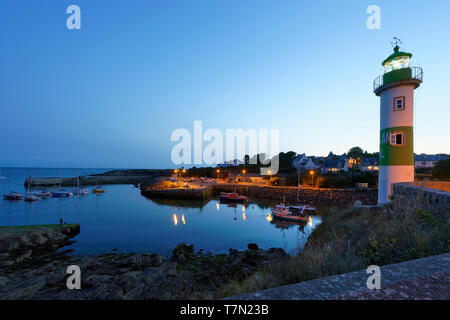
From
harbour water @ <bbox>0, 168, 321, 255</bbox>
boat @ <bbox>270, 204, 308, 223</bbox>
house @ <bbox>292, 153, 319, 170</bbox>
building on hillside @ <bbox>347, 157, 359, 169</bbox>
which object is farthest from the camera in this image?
building on hillside @ <bbox>347, 157, 359, 169</bbox>

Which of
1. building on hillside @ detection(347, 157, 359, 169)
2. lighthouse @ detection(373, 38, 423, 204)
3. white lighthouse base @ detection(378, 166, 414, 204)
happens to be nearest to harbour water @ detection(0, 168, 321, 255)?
white lighthouse base @ detection(378, 166, 414, 204)

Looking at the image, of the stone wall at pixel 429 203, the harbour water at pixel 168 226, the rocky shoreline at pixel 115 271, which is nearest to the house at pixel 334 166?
the harbour water at pixel 168 226

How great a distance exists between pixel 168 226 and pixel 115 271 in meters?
12.4

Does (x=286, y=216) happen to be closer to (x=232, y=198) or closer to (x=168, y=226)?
(x=168, y=226)

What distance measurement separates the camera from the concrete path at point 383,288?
170 centimetres

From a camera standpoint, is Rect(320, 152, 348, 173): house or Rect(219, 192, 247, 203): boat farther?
Rect(320, 152, 348, 173): house

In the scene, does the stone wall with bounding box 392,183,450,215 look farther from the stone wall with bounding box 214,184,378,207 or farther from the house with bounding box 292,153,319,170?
the house with bounding box 292,153,319,170

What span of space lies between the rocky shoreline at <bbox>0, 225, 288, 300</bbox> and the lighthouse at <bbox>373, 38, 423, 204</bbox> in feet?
33.0

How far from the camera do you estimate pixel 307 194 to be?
37.1 meters

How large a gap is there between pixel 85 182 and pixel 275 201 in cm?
8176

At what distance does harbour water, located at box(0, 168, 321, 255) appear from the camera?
59.7 feet

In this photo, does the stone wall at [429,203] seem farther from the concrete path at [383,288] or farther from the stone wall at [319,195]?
the stone wall at [319,195]
